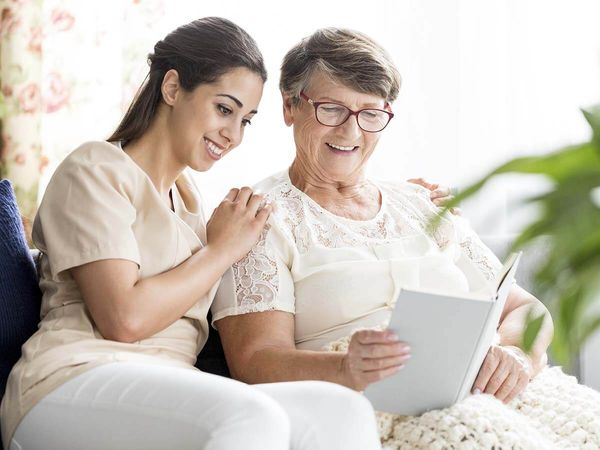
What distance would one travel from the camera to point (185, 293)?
159 cm

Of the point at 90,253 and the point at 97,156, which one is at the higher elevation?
the point at 97,156

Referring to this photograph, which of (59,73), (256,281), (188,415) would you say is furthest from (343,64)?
(59,73)

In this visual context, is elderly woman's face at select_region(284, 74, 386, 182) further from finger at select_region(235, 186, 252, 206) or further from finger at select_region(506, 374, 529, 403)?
finger at select_region(506, 374, 529, 403)

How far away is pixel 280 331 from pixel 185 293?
23 centimetres

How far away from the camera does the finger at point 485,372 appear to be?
5.39ft

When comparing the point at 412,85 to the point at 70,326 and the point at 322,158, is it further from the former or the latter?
the point at 70,326

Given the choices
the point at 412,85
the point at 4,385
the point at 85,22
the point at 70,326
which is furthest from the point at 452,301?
the point at 85,22

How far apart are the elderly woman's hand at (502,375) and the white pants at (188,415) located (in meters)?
0.37

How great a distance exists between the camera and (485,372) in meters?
1.65

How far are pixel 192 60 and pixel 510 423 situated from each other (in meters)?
0.90

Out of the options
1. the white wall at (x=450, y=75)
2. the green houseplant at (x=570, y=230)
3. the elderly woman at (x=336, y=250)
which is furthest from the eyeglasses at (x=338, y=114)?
the white wall at (x=450, y=75)

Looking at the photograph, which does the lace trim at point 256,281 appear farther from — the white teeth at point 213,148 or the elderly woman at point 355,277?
the white teeth at point 213,148

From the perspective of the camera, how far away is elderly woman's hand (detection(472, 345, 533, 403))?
5.41ft

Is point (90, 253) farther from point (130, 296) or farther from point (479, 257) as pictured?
point (479, 257)
